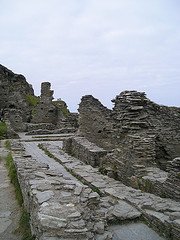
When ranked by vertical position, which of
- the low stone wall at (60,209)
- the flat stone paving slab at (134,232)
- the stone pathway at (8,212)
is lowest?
the stone pathway at (8,212)

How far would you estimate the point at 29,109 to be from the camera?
36.7 meters

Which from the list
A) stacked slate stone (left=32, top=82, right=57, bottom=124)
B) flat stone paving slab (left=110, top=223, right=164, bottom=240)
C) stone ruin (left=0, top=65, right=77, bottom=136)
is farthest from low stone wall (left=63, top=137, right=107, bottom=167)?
stacked slate stone (left=32, top=82, right=57, bottom=124)

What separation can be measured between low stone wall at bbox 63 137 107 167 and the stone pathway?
11.1ft

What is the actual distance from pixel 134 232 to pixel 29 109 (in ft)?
107

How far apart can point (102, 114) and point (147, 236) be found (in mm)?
11660

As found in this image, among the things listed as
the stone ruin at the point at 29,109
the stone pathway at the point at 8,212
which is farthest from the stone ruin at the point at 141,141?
the stone ruin at the point at 29,109

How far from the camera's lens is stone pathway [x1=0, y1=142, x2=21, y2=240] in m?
5.86

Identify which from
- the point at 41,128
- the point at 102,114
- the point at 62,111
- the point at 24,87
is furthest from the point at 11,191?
the point at 24,87

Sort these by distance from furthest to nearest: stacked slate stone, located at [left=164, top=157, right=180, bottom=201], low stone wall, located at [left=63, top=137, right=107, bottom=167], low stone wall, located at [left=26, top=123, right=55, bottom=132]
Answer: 1. low stone wall, located at [left=26, top=123, right=55, bottom=132]
2. low stone wall, located at [left=63, top=137, right=107, bottom=167]
3. stacked slate stone, located at [left=164, top=157, right=180, bottom=201]

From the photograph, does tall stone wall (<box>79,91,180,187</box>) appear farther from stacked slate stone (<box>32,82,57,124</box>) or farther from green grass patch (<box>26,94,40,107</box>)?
green grass patch (<box>26,94,40,107</box>)

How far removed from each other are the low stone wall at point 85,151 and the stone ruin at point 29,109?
9024 millimetres

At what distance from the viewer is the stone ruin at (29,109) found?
1146 inches

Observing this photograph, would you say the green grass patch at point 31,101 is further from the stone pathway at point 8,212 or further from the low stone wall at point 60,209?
the low stone wall at point 60,209

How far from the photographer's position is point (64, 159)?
1224 cm
